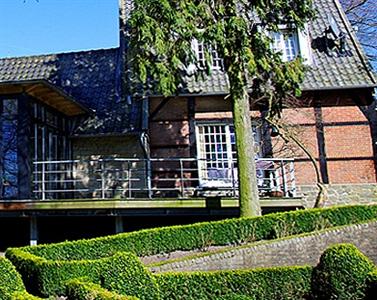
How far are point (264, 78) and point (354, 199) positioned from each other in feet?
15.2

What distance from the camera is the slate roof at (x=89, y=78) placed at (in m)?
15.1

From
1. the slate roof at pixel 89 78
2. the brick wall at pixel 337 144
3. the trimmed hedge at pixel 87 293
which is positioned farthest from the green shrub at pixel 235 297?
the slate roof at pixel 89 78

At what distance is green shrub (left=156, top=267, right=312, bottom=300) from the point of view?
7.27 metres

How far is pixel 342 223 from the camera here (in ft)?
33.0

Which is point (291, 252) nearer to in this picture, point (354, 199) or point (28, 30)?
point (354, 199)

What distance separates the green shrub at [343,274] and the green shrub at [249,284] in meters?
0.62

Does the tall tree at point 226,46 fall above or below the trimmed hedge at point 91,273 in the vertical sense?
above

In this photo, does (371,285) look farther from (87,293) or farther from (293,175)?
(293,175)

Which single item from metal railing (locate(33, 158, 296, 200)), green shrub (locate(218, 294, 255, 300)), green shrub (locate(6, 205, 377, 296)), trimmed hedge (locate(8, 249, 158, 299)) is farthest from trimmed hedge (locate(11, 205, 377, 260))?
green shrub (locate(218, 294, 255, 300))

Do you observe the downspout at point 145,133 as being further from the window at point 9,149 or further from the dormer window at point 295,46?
the dormer window at point 295,46

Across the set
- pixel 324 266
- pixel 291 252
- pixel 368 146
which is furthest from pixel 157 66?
pixel 368 146

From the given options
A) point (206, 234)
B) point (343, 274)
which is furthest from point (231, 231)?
point (343, 274)

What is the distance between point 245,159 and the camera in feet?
35.1

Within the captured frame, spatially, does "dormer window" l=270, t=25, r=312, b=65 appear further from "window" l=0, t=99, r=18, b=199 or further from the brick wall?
"window" l=0, t=99, r=18, b=199
